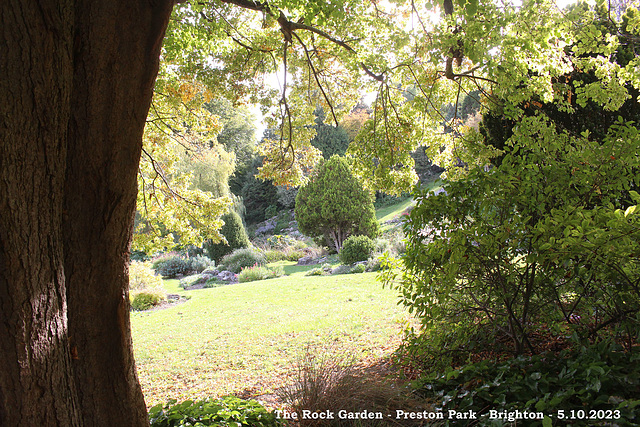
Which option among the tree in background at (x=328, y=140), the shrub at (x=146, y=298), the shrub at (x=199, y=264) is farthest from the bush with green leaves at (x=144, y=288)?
the tree in background at (x=328, y=140)

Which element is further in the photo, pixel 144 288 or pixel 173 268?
pixel 173 268

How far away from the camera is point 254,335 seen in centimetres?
639

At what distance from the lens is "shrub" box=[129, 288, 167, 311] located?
404 inches

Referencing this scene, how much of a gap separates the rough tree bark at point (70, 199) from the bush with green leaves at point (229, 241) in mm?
16385

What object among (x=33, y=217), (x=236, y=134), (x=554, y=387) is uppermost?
(x=236, y=134)

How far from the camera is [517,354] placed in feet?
9.87

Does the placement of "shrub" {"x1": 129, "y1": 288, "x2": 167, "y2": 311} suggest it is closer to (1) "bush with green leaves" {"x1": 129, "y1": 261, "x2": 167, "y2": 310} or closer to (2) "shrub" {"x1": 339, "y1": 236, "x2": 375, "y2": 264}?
(1) "bush with green leaves" {"x1": 129, "y1": 261, "x2": 167, "y2": 310}

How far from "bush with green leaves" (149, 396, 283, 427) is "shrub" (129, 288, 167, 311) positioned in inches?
325

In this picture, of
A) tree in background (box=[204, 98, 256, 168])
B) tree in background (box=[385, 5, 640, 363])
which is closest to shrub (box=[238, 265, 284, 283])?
tree in background (box=[385, 5, 640, 363])

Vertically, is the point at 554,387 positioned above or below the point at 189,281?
above

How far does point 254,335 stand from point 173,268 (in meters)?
12.0

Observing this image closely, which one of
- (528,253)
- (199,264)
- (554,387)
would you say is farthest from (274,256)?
(554,387)

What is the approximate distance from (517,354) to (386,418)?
1.16 m

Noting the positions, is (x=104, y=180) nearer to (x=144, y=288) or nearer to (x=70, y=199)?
(x=70, y=199)
